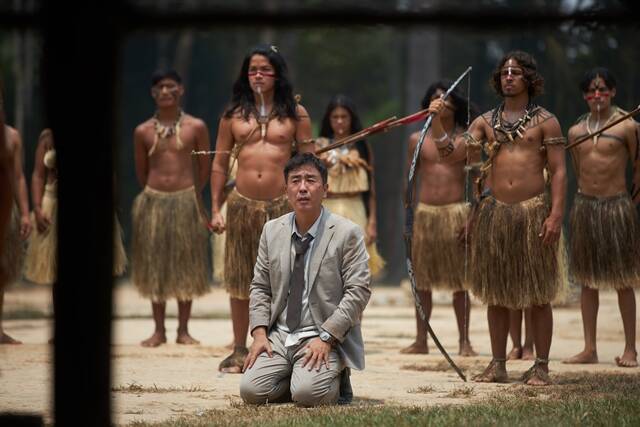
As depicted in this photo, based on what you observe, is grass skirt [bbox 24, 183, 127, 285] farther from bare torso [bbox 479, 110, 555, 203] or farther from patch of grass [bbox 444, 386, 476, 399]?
patch of grass [bbox 444, 386, 476, 399]

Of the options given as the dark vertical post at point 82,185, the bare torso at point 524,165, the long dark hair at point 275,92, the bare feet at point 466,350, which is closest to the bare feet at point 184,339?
the bare feet at point 466,350

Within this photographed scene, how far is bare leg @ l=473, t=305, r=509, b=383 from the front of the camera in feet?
20.6

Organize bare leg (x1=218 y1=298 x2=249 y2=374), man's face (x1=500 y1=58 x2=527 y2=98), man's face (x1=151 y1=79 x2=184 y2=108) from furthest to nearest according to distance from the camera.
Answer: man's face (x1=151 y1=79 x2=184 y2=108) < bare leg (x1=218 y1=298 x2=249 y2=374) < man's face (x1=500 y1=58 x2=527 y2=98)

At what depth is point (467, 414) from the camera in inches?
190

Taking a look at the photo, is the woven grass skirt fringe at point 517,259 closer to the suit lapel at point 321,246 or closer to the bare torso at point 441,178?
the suit lapel at point 321,246

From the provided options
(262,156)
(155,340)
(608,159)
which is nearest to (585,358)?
(608,159)

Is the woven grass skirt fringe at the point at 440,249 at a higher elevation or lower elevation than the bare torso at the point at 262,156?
lower

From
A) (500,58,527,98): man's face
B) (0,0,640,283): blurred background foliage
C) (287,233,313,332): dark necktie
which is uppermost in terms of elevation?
(0,0,640,283): blurred background foliage

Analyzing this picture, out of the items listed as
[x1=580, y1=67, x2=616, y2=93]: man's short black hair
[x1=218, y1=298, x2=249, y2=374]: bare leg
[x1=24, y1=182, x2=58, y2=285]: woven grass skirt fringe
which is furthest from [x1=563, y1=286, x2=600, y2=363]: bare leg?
[x1=24, y1=182, x2=58, y2=285]: woven grass skirt fringe

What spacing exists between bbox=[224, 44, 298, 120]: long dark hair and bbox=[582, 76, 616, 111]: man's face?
1.97 m

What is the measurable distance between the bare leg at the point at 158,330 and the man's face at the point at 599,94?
3.42 meters

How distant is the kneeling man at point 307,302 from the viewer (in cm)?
540

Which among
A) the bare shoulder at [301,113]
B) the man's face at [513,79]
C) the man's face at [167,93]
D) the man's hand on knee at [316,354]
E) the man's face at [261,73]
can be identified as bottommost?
the man's hand on knee at [316,354]

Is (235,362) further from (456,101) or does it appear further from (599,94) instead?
(599,94)
